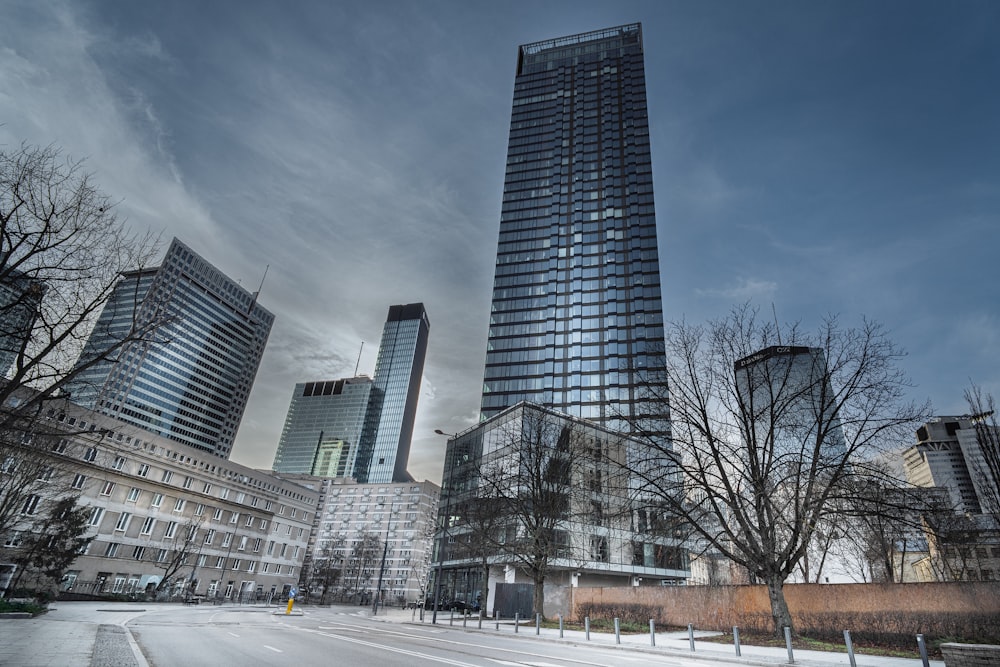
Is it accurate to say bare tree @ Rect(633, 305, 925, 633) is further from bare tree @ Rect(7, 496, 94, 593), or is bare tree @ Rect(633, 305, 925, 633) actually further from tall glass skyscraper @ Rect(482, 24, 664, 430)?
tall glass skyscraper @ Rect(482, 24, 664, 430)

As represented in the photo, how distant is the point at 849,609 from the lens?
17.3 m

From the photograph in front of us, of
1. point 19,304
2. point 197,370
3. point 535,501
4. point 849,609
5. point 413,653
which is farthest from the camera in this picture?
point 197,370

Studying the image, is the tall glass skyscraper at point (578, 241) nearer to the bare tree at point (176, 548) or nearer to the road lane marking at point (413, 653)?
the bare tree at point (176, 548)

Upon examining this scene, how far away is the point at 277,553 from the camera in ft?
236

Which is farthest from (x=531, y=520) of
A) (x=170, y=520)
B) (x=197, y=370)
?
(x=197, y=370)

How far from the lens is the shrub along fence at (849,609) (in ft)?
48.7

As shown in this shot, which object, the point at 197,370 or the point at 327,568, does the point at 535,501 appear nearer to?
the point at 327,568

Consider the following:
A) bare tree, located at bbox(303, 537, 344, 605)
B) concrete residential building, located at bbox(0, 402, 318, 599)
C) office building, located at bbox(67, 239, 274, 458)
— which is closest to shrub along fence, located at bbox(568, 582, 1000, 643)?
concrete residential building, located at bbox(0, 402, 318, 599)

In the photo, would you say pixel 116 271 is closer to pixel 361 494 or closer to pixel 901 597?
pixel 901 597

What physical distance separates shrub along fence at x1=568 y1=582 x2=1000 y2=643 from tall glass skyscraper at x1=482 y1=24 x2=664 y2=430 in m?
51.7

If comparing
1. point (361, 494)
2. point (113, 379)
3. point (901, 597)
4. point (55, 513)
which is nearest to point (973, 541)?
point (901, 597)

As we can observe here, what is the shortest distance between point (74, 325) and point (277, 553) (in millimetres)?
→ 74663

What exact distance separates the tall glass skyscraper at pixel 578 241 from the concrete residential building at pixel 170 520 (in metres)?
42.7

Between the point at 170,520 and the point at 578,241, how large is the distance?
290 ft
